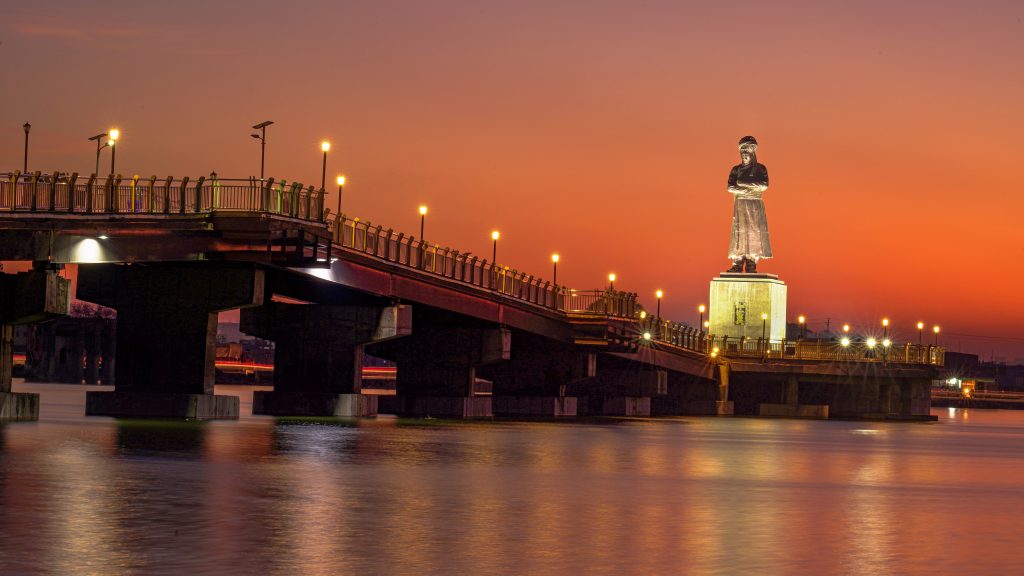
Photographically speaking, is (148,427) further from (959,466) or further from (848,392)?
(848,392)

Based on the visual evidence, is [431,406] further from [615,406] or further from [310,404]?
[615,406]

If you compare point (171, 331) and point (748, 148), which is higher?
point (748, 148)

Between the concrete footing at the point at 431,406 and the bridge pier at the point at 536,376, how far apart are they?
41.8 feet

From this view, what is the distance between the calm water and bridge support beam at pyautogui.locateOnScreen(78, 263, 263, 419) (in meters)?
13.2

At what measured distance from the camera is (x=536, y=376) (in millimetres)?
107000

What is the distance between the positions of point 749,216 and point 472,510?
131651mm

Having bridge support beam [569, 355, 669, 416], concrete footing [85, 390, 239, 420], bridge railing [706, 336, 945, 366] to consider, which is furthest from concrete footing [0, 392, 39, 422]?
bridge railing [706, 336, 945, 366]

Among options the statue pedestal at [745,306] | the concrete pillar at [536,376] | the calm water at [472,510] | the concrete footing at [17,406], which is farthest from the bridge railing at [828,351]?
the calm water at [472,510]

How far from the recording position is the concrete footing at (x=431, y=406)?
91.0 meters

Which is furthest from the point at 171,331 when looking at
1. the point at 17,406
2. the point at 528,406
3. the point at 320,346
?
the point at 528,406

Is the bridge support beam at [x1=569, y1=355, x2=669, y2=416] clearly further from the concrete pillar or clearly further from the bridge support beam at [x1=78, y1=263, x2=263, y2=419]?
the bridge support beam at [x1=78, y1=263, x2=263, y2=419]

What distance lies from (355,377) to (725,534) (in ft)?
177

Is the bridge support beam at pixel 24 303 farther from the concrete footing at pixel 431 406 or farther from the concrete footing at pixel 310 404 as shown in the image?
the concrete footing at pixel 431 406

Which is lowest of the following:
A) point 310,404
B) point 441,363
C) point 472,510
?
point 472,510
